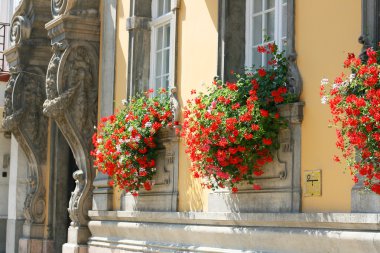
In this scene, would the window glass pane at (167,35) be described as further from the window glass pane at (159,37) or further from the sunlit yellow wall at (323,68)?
the sunlit yellow wall at (323,68)

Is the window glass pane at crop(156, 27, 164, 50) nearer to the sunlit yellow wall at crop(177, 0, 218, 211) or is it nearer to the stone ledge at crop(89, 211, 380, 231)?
the sunlit yellow wall at crop(177, 0, 218, 211)

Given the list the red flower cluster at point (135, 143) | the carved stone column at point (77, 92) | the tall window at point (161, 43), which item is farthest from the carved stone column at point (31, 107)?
the red flower cluster at point (135, 143)

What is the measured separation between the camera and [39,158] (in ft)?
54.4

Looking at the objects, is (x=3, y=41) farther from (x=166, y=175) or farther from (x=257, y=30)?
(x=257, y=30)

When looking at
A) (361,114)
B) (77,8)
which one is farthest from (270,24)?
(77,8)

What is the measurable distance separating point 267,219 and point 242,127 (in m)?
0.91

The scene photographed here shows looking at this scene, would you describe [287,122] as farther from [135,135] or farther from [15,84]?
[15,84]

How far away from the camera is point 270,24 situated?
10.2m

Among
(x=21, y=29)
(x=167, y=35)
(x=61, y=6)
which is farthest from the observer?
(x=21, y=29)

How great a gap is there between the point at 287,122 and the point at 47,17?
819 cm

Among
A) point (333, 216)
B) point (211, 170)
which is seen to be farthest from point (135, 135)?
point (333, 216)

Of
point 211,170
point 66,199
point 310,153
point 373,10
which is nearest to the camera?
point 373,10

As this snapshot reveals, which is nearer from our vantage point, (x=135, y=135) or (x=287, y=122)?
(x=287, y=122)

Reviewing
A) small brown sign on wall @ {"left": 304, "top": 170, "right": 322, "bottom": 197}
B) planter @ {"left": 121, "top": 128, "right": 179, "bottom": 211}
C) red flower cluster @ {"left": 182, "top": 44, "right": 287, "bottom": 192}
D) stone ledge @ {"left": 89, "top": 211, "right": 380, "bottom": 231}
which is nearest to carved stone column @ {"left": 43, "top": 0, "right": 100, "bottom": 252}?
stone ledge @ {"left": 89, "top": 211, "right": 380, "bottom": 231}
